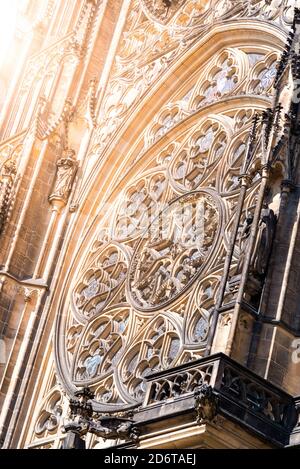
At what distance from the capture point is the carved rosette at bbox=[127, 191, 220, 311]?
66.6 ft

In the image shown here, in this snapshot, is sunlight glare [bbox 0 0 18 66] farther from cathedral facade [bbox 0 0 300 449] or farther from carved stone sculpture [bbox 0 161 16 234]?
carved stone sculpture [bbox 0 161 16 234]

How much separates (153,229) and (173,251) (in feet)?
3.34

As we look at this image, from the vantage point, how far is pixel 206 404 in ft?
47.1

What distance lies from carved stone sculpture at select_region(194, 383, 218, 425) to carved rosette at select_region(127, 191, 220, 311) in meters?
5.55

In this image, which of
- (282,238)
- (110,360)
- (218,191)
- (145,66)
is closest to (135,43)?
(145,66)

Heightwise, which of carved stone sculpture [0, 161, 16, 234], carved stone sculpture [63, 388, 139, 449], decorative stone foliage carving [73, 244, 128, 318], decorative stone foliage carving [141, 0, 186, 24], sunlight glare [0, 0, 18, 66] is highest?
sunlight glare [0, 0, 18, 66]

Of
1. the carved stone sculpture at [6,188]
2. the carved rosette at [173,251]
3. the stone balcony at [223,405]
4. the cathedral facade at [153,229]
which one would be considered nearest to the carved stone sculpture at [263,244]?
the cathedral facade at [153,229]

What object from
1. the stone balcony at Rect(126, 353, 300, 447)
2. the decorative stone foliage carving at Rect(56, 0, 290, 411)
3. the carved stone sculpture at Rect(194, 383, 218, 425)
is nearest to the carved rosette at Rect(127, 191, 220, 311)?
the decorative stone foliage carving at Rect(56, 0, 290, 411)

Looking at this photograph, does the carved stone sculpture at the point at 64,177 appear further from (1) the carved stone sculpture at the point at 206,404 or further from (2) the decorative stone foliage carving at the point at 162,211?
(1) the carved stone sculpture at the point at 206,404

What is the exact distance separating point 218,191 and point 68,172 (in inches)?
178

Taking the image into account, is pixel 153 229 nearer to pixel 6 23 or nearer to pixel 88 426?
pixel 88 426

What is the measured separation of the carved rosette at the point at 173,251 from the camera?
20297 millimetres
